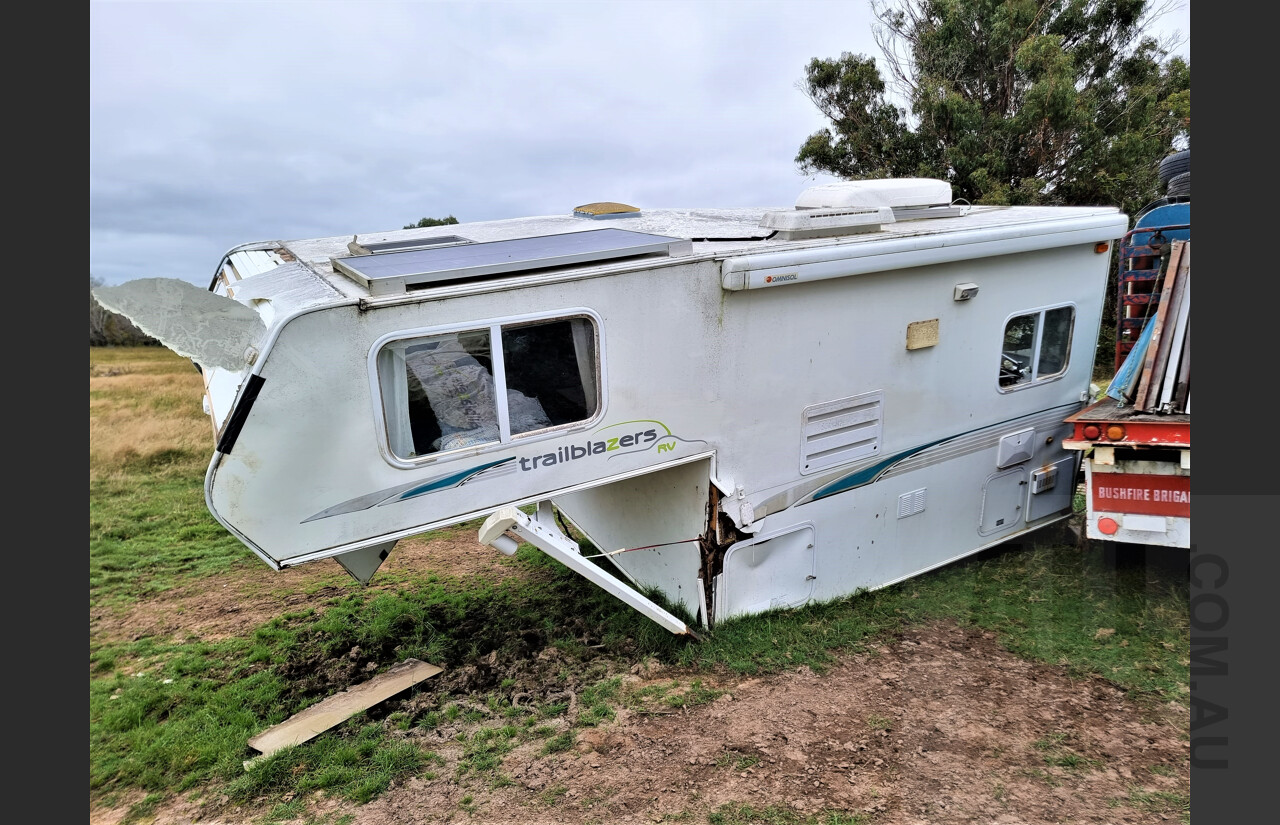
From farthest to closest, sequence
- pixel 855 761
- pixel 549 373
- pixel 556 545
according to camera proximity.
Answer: pixel 556 545
pixel 549 373
pixel 855 761

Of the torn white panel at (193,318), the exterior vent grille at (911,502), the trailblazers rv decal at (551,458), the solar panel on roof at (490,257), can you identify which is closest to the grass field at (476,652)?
the exterior vent grille at (911,502)

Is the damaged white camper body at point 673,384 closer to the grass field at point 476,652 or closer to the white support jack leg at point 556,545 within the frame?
the white support jack leg at point 556,545

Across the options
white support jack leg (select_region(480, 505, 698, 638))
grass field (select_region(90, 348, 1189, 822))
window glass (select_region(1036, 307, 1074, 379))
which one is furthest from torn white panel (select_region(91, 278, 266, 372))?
window glass (select_region(1036, 307, 1074, 379))

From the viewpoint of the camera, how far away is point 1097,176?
15.5 meters

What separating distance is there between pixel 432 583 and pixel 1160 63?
1765cm

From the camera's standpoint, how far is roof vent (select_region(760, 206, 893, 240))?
5.95 meters

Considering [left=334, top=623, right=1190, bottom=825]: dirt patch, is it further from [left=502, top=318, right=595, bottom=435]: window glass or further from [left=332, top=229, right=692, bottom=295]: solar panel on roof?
[left=332, top=229, right=692, bottom=295]: solar panel on roof

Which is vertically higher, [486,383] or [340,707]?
[486,383]

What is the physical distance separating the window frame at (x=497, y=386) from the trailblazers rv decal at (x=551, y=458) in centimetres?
10

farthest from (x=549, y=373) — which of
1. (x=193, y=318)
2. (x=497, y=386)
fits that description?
(x=193, y=318)

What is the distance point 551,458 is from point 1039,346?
4494 millimetres

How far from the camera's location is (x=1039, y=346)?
7.04 m

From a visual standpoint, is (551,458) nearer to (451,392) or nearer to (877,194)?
(451,392)

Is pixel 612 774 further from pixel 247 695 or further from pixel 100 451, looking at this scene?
pixel 100 451
